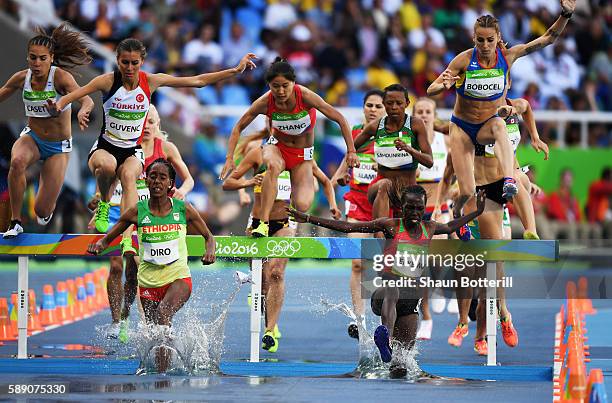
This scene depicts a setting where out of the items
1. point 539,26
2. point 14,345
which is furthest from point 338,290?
point 539,26

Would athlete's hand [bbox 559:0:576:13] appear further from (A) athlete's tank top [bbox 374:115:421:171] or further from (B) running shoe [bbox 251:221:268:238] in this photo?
(B) running shoe [bbox 251:221:268:238]

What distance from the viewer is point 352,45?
27703mm

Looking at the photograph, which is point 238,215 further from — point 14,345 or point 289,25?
point 14,345

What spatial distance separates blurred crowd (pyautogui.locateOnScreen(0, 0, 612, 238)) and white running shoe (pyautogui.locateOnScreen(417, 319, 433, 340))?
8.77 m

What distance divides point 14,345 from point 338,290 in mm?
4096

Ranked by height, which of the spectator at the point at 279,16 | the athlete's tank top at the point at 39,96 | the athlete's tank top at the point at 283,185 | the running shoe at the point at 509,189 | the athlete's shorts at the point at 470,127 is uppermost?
the spectator at the point at 279,16

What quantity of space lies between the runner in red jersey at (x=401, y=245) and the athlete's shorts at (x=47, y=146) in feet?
9.85

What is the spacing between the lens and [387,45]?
27.8m

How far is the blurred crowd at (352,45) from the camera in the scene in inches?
1010

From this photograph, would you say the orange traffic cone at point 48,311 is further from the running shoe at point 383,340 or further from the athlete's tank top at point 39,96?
the running shoe at point 383,340

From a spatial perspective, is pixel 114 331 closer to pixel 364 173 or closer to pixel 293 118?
pixel 293 118

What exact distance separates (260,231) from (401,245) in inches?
60.0

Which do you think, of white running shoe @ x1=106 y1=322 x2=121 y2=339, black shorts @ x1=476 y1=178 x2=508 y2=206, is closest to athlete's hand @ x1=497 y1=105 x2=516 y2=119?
black shorts @ x1=476 y1=178 x2=508 y2=206


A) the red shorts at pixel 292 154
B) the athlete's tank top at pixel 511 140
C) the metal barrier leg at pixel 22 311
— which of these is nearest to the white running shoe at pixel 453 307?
the athlete's tank top at pixel 511 140
